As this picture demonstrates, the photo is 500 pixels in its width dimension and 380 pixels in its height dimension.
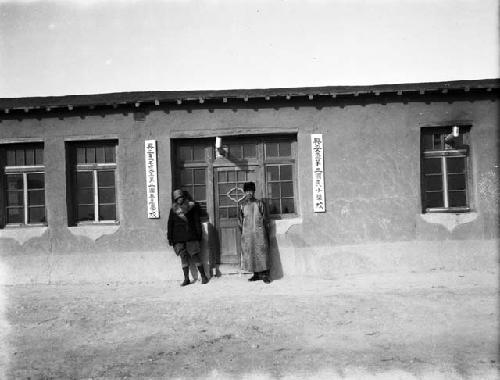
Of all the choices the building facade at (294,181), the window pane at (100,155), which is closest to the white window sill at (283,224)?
the building facade at (294,181)

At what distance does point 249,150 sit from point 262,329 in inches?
157

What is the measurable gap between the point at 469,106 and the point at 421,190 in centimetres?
187

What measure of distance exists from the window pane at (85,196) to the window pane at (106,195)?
0.18 m

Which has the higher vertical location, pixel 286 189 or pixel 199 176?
pixel 199 176

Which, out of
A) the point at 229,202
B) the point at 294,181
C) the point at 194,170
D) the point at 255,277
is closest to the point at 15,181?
the point at 194,170

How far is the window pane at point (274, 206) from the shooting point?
8188mm

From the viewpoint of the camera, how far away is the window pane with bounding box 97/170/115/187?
26.9 feet

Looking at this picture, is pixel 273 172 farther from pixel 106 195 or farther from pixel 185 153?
pixel 106 195

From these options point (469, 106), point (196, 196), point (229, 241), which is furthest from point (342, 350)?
point (469, 106)

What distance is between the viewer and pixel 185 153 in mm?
8211

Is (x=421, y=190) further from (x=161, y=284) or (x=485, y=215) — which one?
(x=161, y=284)

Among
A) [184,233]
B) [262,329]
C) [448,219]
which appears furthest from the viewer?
[448,219]

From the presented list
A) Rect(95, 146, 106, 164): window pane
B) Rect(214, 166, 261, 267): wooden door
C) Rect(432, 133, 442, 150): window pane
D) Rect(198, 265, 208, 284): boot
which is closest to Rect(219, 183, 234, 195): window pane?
Rect(214, 166, 261, 267): wooden door

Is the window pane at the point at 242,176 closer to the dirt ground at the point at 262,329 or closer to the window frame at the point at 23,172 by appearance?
the dirt ground at the point at 262,329
